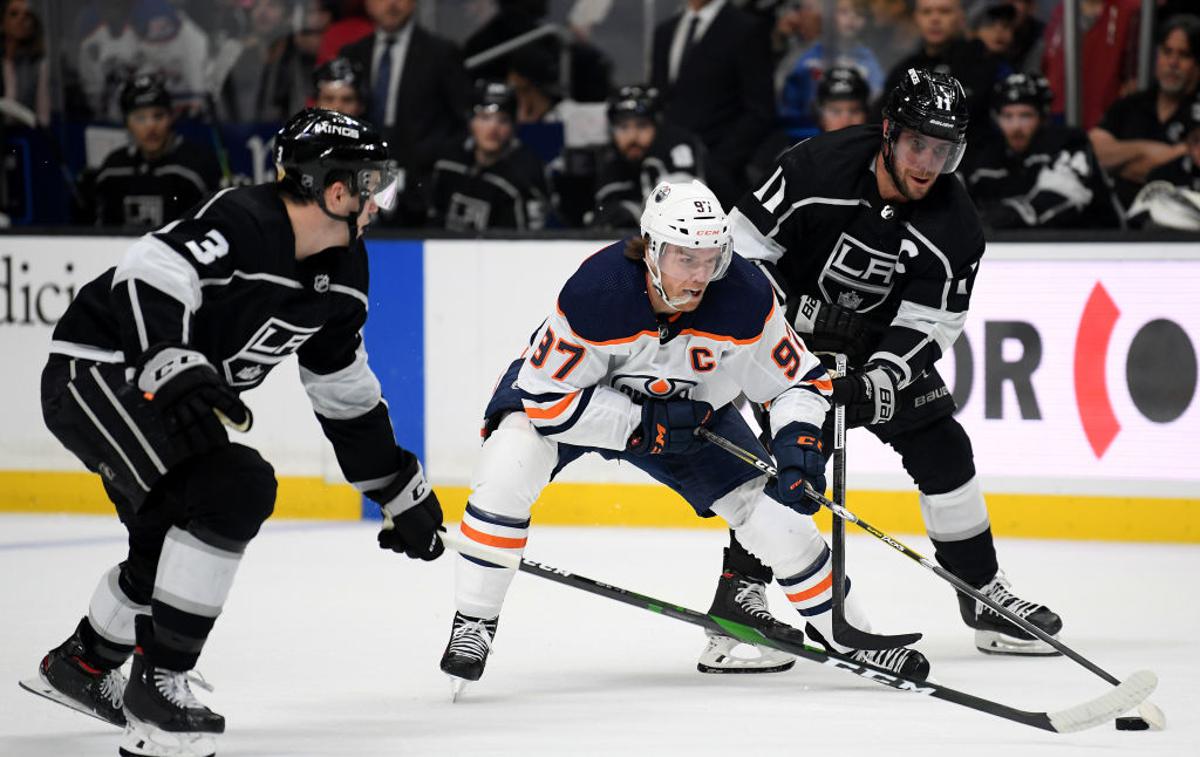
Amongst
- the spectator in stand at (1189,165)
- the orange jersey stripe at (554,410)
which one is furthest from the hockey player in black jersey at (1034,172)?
the orange jersey stripe at (554,410)

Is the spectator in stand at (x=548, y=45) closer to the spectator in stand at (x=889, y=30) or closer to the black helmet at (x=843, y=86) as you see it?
the spectator in stand at (x=889, y=30)

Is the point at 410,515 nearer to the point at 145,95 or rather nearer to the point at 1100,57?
the point at 145,95

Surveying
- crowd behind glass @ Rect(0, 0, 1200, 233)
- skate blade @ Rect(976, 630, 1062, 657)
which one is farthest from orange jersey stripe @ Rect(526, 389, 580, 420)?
crowd behind glass @ Rect(0, 0, 1200, 233)

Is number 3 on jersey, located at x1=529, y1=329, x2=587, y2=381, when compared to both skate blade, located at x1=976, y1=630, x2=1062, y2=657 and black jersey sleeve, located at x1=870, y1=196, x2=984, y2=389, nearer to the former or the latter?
black jersey sleeve, located at x1=870, y1=196, x2=984, y2=389

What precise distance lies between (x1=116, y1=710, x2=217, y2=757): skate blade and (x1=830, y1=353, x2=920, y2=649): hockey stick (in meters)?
1.42

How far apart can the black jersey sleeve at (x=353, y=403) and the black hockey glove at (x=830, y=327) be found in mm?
1114

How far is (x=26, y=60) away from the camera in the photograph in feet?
26.9

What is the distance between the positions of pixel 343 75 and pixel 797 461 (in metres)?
3.71

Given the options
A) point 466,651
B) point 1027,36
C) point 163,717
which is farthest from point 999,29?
point 163,717

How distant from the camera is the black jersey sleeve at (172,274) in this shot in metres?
3.22

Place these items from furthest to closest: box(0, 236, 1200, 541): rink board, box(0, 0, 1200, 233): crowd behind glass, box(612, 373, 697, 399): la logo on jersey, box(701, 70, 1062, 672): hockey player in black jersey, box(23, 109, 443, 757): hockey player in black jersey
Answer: box(0, 0, 1200, 233): crowd behind glass, box(0, 236, 1200, 541): rink board, box(701, 70, 1062, 672): hockey player in black jersey, box(612, 373, 697, 399): la logo on jersey, box(23, 109, 443, 757): hockey player in black jersey

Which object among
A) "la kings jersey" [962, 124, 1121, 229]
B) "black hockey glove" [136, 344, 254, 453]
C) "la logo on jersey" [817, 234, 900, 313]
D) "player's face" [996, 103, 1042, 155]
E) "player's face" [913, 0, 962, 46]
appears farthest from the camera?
"player's face" [913, 0, 962, 46]

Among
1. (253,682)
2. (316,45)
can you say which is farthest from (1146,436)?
(316,45)

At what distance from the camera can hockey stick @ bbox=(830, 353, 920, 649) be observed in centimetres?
400
